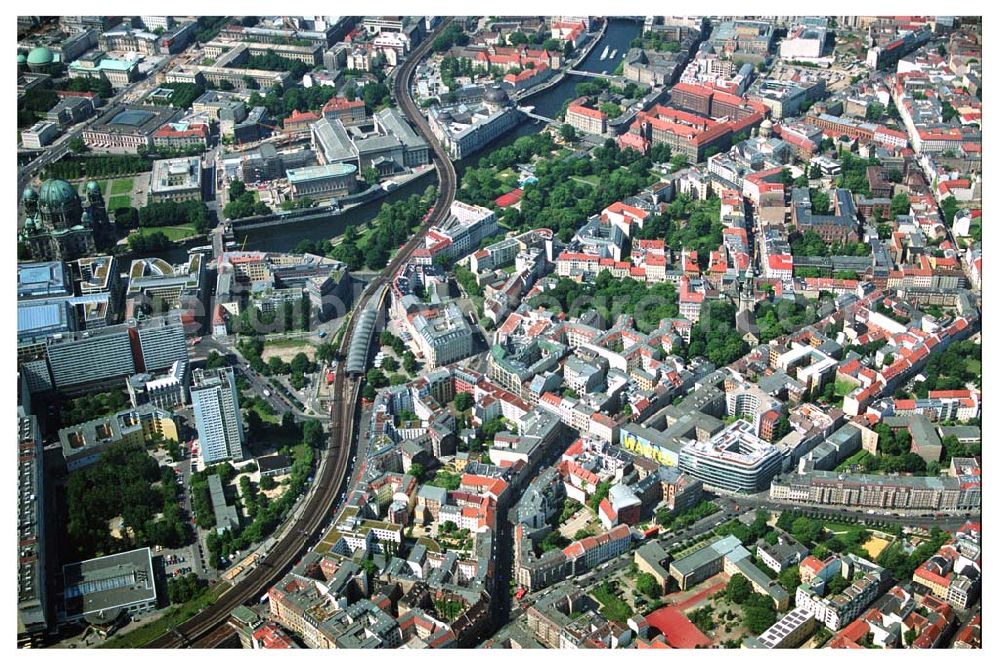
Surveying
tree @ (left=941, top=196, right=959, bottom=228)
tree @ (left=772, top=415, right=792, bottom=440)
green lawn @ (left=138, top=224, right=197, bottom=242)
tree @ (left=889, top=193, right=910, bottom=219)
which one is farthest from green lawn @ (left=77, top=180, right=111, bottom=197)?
tree @ (left=941, top=196, right=959, bottom=228)

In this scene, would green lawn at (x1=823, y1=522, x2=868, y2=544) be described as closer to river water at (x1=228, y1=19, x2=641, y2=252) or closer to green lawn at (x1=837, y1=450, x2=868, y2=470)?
green lawn at (x1=837, y1=450, x2=868, y2=470)

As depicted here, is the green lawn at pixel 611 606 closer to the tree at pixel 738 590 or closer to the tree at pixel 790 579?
the tree at pixel 738 590

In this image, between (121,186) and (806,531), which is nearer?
(806,531)

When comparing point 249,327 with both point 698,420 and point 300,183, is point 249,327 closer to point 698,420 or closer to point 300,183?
point 300,183

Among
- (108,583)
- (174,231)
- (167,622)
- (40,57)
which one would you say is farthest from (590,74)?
(167,622)

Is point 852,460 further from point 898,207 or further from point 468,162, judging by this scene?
point 468,162

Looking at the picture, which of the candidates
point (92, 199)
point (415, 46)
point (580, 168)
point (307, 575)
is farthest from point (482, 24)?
point (307, 575)
